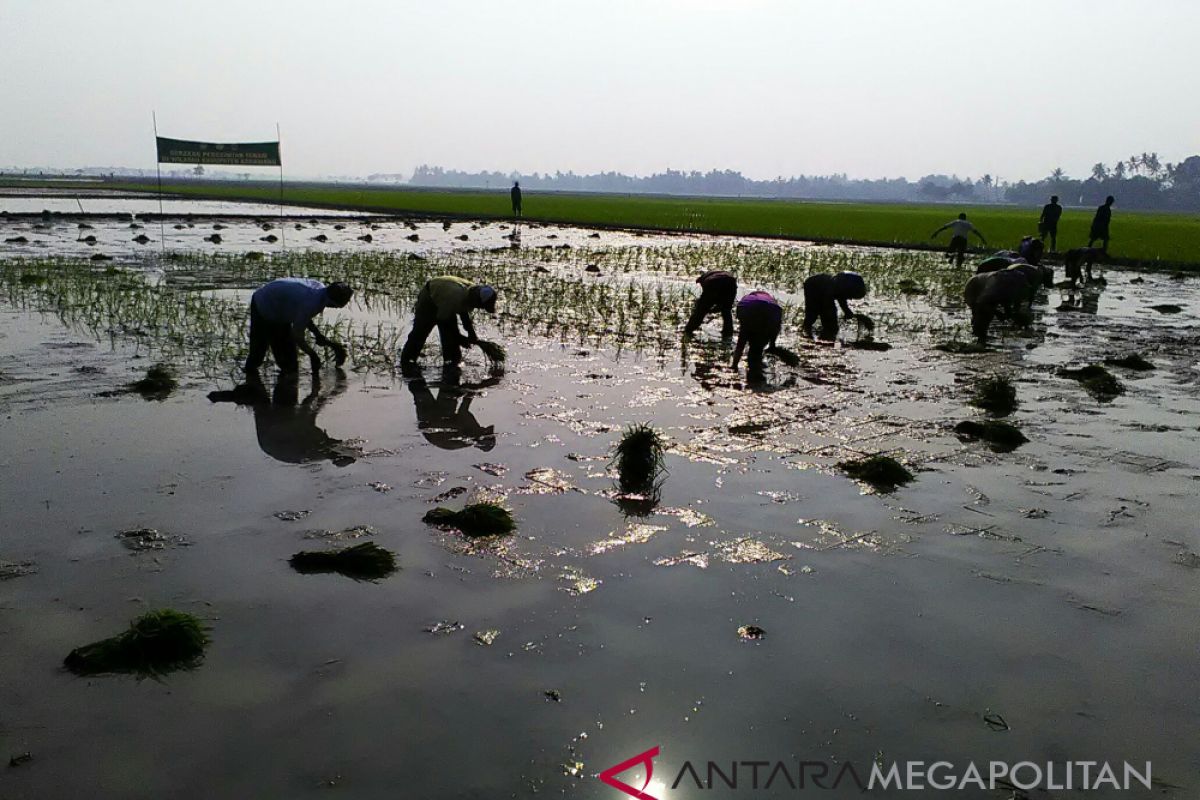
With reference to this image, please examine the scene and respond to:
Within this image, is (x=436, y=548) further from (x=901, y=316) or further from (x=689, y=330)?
(x=901, y=316)

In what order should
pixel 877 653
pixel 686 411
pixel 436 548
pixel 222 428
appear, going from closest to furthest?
1. pixel 877 653
2. pixel 436 548
3. pixel 222 428
4. pixel 686 411

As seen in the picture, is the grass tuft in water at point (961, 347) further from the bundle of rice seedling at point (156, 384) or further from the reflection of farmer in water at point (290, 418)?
the bundle of rice seedling at point (156, 384)

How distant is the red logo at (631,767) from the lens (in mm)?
2811

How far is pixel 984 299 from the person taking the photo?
35.3 ft

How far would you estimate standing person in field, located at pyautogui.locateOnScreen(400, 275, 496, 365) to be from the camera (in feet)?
27.2

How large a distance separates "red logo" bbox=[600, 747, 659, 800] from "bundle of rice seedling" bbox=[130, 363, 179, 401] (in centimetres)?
604

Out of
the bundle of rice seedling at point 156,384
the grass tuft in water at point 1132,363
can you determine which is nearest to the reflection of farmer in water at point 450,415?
the bundle of rice seedling at point 156,384

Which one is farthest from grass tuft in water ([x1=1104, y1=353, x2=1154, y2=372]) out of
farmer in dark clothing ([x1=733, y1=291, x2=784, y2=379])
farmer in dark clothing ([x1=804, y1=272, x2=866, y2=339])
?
farmer in dark clothing ([x1=733, y1=291, x2=784, y2=379])

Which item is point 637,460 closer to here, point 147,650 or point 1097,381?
point 147,650

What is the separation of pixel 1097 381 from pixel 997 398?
5.35 feet

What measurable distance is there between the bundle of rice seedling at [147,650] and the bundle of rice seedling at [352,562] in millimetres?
786

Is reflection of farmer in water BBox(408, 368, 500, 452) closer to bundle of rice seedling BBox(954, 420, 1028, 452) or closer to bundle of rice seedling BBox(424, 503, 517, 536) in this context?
bundle of rice seedling BBox(424, 503, 517, 536)

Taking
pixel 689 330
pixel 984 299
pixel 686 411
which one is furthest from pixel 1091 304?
pixel 686 411

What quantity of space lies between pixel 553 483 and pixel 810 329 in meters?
6.91
